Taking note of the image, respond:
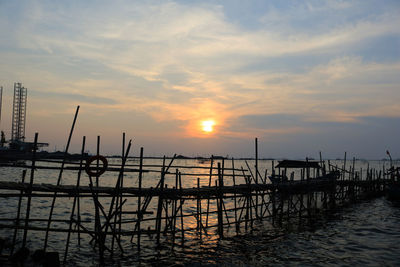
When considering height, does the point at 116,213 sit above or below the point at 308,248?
above

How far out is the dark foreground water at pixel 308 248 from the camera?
38.1 feet

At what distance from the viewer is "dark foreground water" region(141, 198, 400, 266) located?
11.6 meters

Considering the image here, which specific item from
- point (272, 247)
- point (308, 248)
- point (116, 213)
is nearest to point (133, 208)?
point (272, 247)

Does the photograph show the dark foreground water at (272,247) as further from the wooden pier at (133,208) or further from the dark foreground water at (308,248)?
the wooden pier at (133,208)

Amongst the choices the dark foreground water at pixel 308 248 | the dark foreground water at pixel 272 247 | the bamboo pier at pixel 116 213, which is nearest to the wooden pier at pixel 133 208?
the bamboo pier at pixel 116 213

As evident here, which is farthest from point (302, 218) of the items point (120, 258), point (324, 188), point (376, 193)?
point (376, 193)

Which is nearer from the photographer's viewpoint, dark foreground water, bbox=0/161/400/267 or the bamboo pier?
the bamboo pier

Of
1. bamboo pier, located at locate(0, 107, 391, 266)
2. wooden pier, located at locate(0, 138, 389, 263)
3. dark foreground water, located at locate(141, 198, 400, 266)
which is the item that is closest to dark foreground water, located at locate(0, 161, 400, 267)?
dark foreground water, located at locate(141, 198, 400, 266)

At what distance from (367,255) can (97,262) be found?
1089cm

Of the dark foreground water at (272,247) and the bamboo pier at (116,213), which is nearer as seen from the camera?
the bamboo pier at (116,213)

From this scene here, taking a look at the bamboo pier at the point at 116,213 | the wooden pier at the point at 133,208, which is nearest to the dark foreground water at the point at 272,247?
the bamboo pier at the point at 116,213

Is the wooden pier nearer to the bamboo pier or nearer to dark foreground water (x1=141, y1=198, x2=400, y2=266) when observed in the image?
the bamboo pier

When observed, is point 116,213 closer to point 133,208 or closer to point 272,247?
point 272,247

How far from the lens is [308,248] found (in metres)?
13.6
